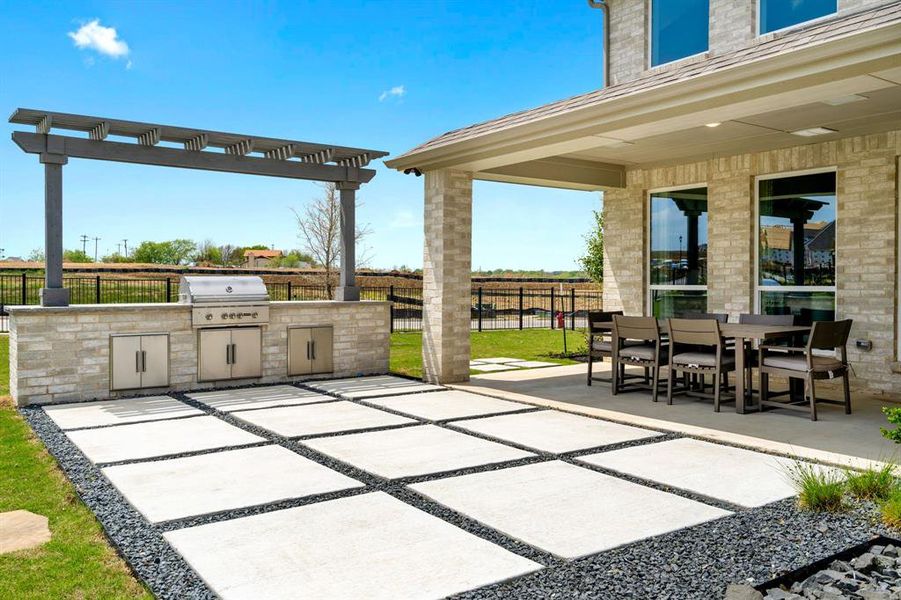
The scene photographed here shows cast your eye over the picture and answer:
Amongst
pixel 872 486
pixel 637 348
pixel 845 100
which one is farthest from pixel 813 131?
pixel 872 486

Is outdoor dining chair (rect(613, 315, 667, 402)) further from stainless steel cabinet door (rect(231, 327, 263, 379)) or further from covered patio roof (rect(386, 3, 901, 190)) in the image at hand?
stainless steel cabinet door (rect(231, 327, 263, 379))

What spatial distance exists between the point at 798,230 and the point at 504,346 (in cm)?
653

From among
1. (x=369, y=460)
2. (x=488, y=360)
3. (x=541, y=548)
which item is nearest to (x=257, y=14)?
(x=488, y=360)

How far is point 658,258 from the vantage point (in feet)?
33.4

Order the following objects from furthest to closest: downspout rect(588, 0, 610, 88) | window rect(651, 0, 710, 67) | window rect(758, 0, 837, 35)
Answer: downspout rect(588, 0, 610, 88) < window rect(651, 0, 710, 67) < window rect(758, 0, 837, 35)

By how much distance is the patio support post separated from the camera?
726cm

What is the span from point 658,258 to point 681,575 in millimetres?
7884

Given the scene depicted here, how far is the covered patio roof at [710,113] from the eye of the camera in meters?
4.70

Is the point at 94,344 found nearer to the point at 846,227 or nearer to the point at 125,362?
the point at 125,362

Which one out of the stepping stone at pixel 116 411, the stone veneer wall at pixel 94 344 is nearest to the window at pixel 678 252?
the stone veneer wall at pixel 94 344

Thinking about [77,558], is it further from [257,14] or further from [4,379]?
[257,14]

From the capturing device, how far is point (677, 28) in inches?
369

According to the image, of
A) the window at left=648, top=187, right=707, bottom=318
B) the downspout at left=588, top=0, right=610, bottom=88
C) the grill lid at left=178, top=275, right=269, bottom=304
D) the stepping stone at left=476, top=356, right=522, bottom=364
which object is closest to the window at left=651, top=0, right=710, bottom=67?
the downspout at left=588, top=0, right=610, bottom=88

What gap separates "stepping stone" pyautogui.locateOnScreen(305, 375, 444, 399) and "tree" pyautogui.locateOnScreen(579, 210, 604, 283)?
6.62m
